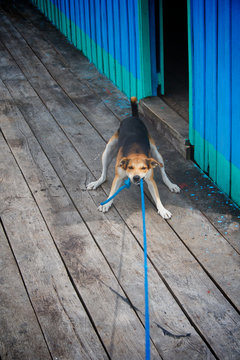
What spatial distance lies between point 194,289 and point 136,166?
1121 mm

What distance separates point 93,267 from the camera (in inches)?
145

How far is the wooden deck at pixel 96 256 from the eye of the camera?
10.2 feet

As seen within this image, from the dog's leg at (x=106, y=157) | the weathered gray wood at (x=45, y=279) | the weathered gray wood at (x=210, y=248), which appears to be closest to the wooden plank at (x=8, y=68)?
the weathered gray wood at (x=45, y=279)

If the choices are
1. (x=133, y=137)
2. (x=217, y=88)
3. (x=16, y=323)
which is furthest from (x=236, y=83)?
(x=16, y=323)

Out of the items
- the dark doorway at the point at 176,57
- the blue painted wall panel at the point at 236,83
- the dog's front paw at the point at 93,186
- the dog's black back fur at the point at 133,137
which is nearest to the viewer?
the blue painted wall panel at the point at 236,83

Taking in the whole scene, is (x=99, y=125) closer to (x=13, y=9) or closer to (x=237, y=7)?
(x=237, y=7)

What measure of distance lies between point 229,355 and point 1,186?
285cm

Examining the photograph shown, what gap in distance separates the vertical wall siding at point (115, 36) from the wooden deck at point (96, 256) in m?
0.64

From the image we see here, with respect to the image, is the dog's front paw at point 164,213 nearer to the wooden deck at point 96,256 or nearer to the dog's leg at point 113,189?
the wooden deck at point 96,256

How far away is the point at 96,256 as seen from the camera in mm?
3801

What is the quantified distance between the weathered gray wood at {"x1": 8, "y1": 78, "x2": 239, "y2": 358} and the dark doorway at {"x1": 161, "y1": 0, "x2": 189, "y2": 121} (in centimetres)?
198

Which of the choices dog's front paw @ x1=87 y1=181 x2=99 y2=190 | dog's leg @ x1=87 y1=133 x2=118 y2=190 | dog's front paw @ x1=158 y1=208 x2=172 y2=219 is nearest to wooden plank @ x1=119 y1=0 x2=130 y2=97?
→ dog's leg @ x1=87 y1=133 x2=118 y2=190

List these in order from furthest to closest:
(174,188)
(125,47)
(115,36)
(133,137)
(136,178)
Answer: (115,36), (125,47), (174,188), (133,137), (136,178)

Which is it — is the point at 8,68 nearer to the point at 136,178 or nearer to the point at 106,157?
the point at 106,157
